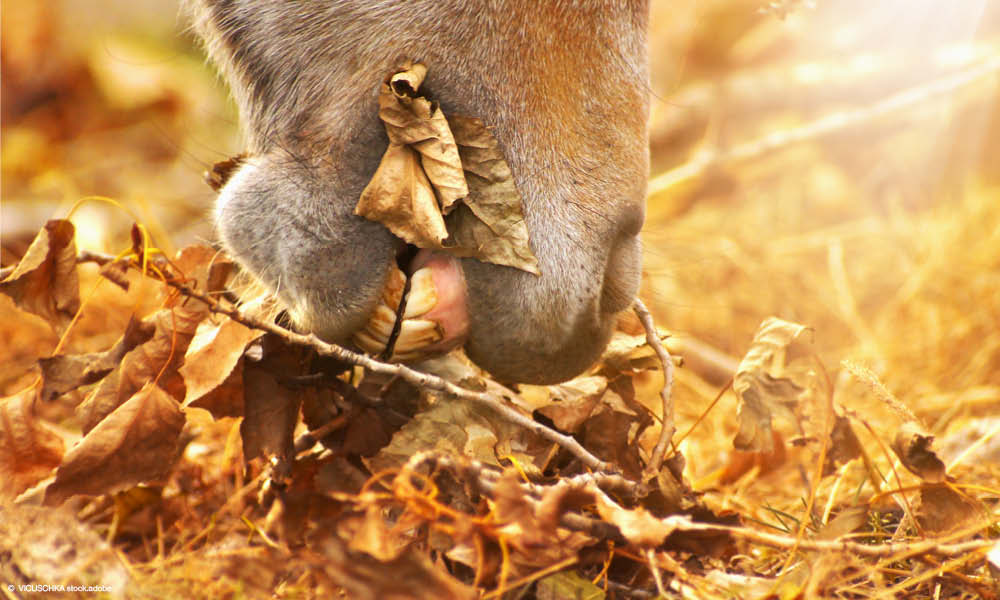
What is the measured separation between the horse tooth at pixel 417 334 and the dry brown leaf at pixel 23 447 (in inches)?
17.2

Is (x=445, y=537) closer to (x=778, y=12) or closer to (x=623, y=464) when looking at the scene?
(x=623, y=464)

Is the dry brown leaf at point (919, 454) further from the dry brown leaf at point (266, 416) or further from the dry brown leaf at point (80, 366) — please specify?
the dry brown leaf at point (80, 366)

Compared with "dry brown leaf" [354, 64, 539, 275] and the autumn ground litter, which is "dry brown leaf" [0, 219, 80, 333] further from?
"dry brown leaf" [354, 64, 539, 275]

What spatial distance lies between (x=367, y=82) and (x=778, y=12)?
2.24 feet

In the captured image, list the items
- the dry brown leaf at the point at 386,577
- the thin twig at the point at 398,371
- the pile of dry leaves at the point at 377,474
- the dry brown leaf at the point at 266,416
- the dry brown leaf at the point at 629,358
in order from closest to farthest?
1. the dry brown leaf at the point at 386,577
2. the pile of dry leaves at the point at 377,474
3. the thin twig at the point at 398,371
4. the dry brown leaf at the point at 266,416
5. the dry brown leaf at the point at 629,358

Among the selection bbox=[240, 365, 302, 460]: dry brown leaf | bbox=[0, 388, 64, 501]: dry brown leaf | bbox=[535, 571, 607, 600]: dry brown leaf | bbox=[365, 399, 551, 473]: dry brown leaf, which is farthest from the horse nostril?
bbox=[0, 388, 64, 501]: dry brown leaf

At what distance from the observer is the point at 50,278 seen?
1041mm

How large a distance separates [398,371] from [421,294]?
3.7 inches

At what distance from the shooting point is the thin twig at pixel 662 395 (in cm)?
100

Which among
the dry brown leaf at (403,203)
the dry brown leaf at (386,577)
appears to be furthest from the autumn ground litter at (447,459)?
the dry brown leaf at (403,203)

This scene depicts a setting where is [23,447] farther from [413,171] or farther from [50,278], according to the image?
[413,171]

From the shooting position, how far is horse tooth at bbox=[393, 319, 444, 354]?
896 mm

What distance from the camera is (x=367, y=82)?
0.92 meters

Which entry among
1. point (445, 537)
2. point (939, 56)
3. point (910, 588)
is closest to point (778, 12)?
point (910, 588)
